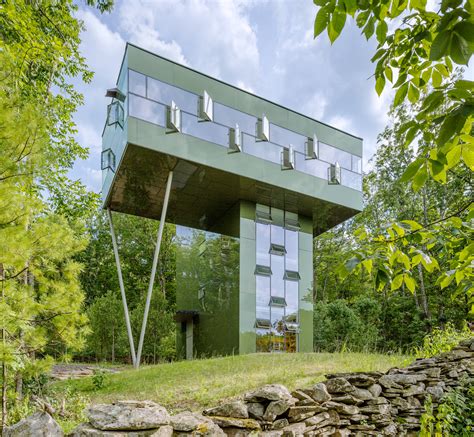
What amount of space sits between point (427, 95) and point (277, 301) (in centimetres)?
1182

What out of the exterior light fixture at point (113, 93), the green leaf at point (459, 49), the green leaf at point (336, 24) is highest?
the exterior light fixture at point (113, 93)

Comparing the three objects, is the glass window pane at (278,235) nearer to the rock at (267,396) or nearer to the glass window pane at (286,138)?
the glass window pane at (286,138)

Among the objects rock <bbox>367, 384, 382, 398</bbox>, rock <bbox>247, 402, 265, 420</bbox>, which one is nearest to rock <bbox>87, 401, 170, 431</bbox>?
rock <bbox>247, 402, 265, 420</bbox>

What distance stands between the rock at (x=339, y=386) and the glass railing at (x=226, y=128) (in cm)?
778

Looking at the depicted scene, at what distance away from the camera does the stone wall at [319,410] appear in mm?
3648

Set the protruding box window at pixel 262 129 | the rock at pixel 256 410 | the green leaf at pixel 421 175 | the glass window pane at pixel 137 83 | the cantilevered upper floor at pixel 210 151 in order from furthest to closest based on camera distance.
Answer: the protruding box window at pixel 262 129, the cantilevered upper floor at pixel 210 151, the glass window pane at pixel 137 83, the rock at pixel 256 410, the green leaf at pixel 421 175

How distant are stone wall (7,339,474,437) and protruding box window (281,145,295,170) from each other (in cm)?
772

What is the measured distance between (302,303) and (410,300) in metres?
7.33

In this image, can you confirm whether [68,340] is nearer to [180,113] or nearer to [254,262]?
[180,113]

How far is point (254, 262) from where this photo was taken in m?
13.2

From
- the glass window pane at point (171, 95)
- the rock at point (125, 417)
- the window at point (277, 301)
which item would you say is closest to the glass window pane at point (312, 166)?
the glass window pane at point (171, 95)

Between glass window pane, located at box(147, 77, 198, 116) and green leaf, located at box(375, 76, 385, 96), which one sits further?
Result: glass window pane, located at box(147, 77, 198, 116)

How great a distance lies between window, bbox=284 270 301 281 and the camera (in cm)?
1381

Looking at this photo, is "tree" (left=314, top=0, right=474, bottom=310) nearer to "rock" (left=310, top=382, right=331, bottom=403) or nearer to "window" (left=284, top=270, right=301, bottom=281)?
"rock" (left=310, top=382, right=331, bottom=403)
